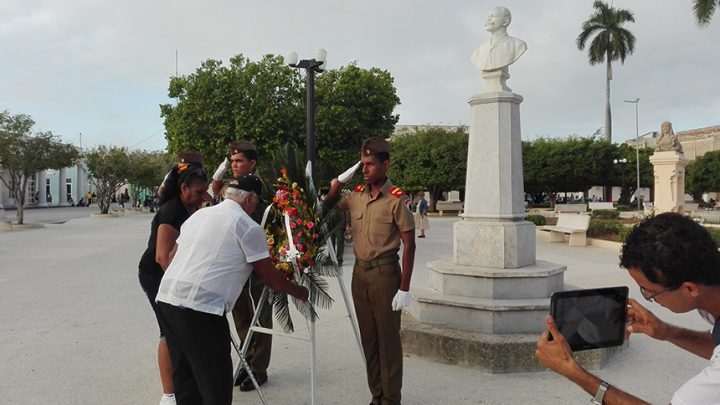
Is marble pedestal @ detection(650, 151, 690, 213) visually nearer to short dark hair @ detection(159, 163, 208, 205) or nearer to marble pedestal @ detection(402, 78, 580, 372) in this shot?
marble pedestal @ detection(402, 78, 580, 372)

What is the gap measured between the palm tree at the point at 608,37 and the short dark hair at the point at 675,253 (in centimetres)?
4607

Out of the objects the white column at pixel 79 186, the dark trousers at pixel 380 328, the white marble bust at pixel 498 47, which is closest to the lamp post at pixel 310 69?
the white marble bust at pixel 498 47

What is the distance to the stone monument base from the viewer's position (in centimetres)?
420

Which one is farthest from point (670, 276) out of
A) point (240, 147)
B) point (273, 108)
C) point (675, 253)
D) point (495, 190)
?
point (273, 108)

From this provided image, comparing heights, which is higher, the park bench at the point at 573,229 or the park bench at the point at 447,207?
the park bench at the point at 447,207

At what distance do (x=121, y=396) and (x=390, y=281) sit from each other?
7.57 feet

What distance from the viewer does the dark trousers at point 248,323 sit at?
13.4ft

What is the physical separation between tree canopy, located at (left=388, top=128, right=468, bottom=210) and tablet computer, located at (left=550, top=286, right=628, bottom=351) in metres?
30.9

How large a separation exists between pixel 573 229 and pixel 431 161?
1922 cm

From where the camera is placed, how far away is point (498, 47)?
515cm

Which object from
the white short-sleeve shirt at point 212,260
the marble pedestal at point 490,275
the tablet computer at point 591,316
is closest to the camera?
the tablet computer at point 591,316

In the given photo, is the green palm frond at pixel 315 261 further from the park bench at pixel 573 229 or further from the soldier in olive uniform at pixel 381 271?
the park bench at pixel 573 229

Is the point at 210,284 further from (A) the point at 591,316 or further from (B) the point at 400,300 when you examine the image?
(A) the point at 591,316

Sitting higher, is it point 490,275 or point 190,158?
point 190,158
